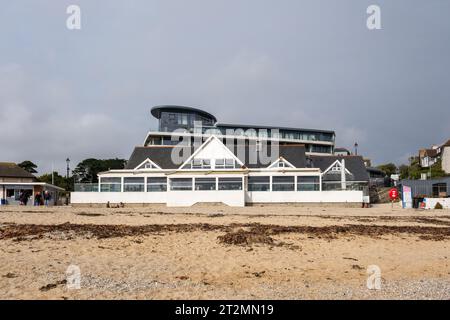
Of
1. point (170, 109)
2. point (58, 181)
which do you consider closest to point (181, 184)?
point (170, 109)

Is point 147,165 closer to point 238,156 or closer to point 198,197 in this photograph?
point 198,197

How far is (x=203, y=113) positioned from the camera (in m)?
76.4

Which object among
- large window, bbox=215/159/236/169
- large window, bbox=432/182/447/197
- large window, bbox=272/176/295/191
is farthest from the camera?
large window, bbox=432/182/447/197

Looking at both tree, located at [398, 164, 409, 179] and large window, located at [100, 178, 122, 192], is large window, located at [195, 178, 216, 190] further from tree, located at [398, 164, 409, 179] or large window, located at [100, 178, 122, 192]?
tree, located at [398, 164, 409, 179]

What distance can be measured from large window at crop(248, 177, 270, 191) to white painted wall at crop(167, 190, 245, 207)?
2450mm

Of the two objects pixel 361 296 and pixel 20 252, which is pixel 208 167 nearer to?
pixel 20 252

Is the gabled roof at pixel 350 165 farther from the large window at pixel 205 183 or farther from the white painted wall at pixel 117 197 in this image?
the white painted wall at pixel 117 197

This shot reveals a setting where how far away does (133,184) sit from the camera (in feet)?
133

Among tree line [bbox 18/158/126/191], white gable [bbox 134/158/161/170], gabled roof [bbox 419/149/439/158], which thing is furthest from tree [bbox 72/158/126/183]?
gabled roof [bbox 419/149/439/158]

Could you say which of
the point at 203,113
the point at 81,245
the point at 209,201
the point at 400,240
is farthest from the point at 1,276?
the point at 203,113

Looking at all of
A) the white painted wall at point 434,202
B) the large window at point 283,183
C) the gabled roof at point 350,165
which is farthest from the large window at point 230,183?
the white painted wall at point 434,202

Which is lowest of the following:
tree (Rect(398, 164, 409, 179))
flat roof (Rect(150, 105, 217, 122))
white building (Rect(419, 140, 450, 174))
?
tree (Rect(398, 164, 409, 179))

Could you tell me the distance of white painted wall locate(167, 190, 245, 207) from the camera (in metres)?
37.7

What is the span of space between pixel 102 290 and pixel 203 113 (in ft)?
232
